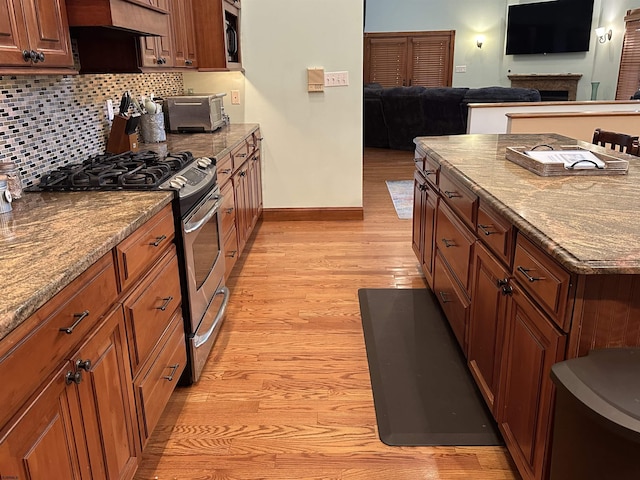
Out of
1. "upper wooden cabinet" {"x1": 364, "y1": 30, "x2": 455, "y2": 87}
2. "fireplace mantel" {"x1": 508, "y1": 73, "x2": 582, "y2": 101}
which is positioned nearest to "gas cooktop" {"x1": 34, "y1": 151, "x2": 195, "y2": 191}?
"upper wooden cabinet" {"x1": 364, "y1": 30, "x2": 455, "y2": 87}

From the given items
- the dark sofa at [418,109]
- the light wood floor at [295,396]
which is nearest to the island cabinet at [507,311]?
the light wood floor at [295,396]

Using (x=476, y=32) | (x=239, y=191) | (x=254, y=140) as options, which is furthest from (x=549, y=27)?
(x=239, y=191)

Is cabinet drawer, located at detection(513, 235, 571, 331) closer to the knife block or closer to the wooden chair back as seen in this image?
the wooden chair back

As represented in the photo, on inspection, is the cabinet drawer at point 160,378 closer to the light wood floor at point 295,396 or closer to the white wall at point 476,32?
the light wood floor at point 295,396

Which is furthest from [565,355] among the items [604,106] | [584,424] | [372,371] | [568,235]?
[604,106]

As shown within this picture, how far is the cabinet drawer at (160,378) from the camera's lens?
176 cm

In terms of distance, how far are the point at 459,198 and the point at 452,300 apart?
1.67 ft

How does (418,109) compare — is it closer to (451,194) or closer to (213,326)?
(451,194)

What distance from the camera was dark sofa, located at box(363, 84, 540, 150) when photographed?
7379 millimetres

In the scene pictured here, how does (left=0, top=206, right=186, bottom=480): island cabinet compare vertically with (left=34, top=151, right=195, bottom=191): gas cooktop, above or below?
below

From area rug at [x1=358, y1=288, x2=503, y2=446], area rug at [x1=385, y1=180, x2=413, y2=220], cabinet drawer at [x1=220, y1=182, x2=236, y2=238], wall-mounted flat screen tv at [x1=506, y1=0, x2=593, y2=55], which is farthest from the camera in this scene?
wall-mounted flat screen tv at [x1=506, y1=0, x2=593, y2=55]

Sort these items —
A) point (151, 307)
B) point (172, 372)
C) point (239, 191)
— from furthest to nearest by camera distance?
1. point (239, 191)
2. point (172, 372)
3. point (151, 307)

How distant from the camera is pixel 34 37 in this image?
1.71m

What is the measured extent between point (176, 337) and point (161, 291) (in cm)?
28
